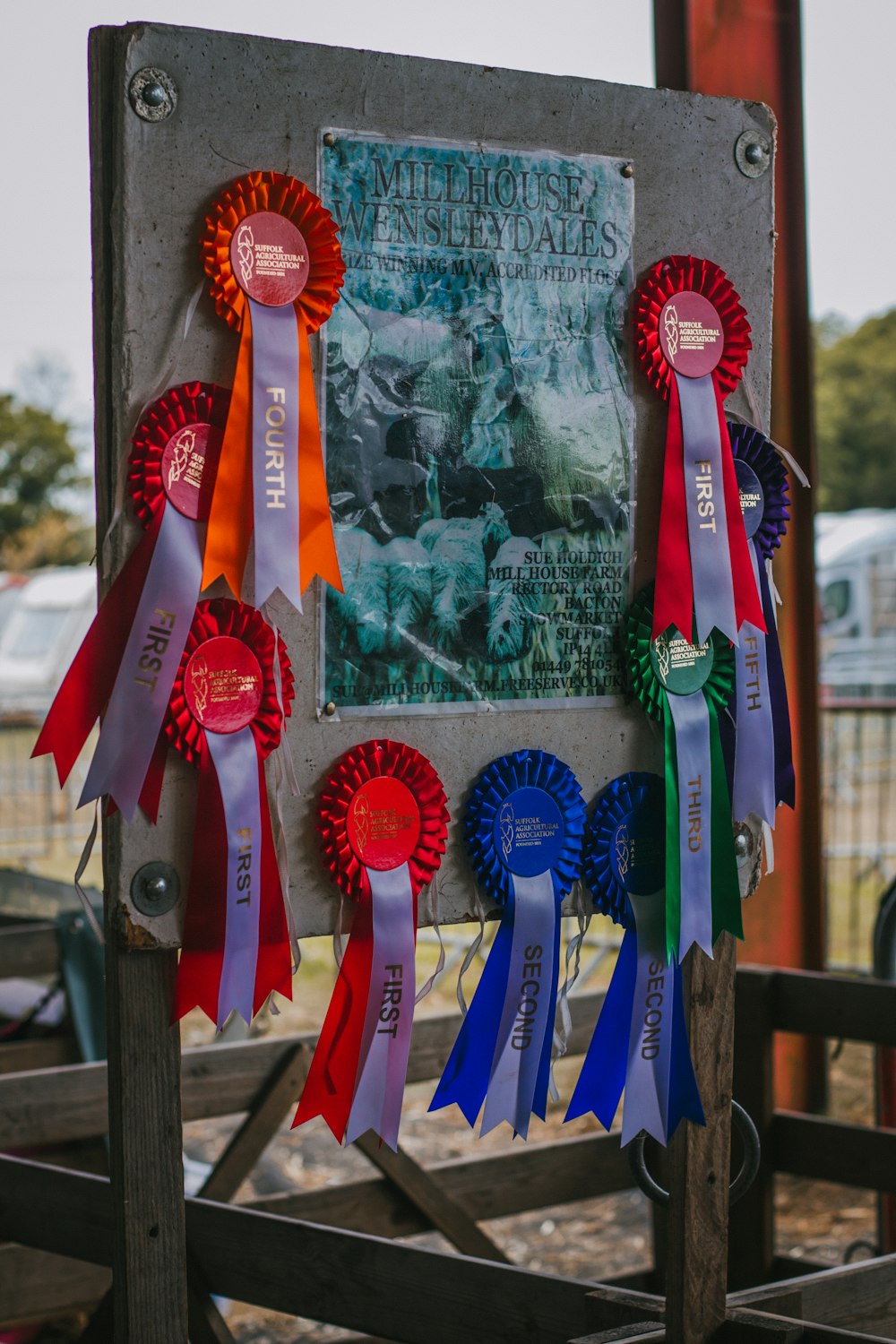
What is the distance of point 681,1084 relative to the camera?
121 centimetres

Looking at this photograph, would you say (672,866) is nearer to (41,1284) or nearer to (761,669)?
(761,669)

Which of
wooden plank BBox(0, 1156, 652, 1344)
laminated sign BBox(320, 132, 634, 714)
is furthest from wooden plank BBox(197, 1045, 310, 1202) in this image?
laminated sign BBox(320, 132, 634, 714)

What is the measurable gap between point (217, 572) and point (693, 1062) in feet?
2.11

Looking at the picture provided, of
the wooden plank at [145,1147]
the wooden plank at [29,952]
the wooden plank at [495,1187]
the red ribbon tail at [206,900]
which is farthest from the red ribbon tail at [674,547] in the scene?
the wooden plank at [29,952]

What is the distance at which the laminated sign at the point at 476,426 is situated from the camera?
108 centimetres

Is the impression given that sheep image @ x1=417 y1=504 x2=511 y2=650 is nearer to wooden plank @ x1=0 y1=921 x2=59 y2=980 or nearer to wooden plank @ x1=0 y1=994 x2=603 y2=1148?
wooden plank @ x1=0 y1=994 x2=603 y2=1148

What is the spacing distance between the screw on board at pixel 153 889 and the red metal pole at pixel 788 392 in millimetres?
2206

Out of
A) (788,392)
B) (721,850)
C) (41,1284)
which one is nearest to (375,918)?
(721,850)

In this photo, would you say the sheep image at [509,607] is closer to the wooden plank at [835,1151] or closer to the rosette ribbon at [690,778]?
the rosette ribbon at [690,778]

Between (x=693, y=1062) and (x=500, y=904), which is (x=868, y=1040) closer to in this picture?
(x=693, y=1062)

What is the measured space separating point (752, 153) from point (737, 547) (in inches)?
14.8

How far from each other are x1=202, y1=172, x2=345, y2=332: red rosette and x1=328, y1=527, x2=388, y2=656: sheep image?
0.58ft

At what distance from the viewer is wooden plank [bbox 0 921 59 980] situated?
2.53 m

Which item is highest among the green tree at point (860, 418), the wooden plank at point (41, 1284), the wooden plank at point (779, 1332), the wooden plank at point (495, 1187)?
the green tree at point (860, 418)
